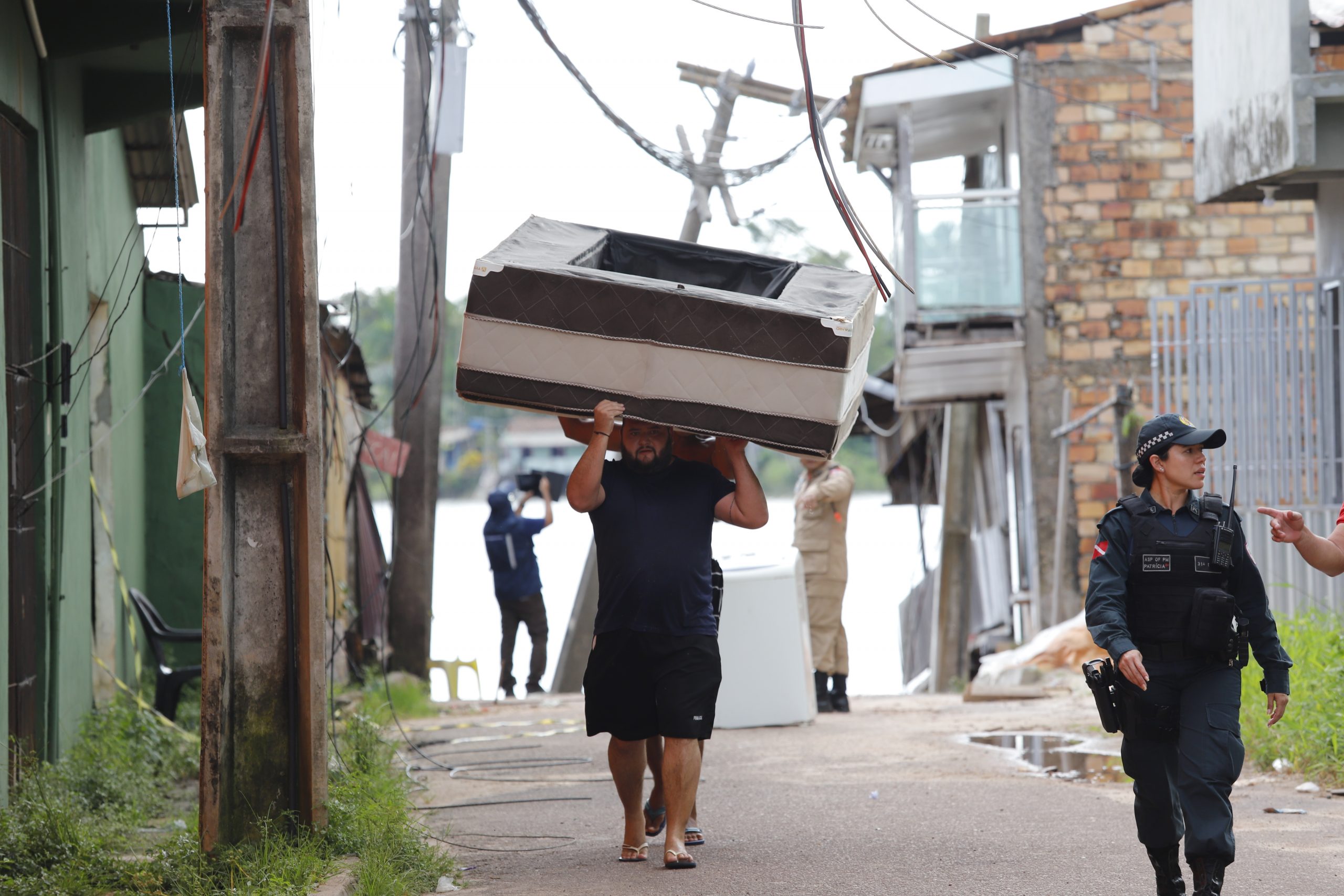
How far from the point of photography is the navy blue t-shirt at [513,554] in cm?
1465

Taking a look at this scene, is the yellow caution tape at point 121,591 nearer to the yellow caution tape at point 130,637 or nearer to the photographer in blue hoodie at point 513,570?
the yellow caution tape at point 130,637

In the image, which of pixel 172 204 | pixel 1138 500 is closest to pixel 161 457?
pixel 172 204

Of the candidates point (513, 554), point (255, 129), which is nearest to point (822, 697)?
point (513, 554)

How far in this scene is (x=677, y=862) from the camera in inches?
226

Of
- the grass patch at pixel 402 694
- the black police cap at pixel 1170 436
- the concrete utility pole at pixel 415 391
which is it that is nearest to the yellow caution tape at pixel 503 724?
the grass patch at pixel 402 694

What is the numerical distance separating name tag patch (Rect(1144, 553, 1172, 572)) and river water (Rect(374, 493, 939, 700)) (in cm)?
371

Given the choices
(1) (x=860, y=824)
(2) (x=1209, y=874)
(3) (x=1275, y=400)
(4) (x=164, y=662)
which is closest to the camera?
(2) (x=1209, y=874)

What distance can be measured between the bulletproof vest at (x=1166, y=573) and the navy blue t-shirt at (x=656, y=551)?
171 cm

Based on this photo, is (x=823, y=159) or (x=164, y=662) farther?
(x=164, y=662)

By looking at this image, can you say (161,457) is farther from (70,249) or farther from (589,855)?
(589,855)

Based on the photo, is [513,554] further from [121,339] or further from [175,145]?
[175,145]

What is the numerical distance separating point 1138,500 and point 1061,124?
35.3 ft

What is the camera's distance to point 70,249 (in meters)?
8.38

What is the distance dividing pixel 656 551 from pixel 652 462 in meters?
0.38
